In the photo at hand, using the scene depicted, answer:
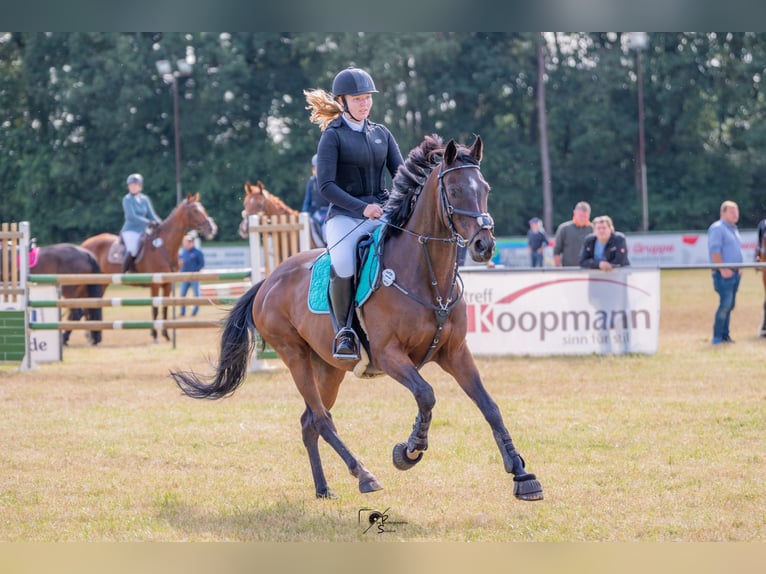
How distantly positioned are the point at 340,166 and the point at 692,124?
41.4 meters

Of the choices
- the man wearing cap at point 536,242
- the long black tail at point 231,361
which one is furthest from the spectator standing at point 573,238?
the man wearing cap at point 536,242

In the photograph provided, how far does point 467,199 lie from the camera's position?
625 centimetres

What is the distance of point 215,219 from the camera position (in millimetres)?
46719

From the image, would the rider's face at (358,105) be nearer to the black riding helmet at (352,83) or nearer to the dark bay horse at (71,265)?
the black riding helmet at (352,83)

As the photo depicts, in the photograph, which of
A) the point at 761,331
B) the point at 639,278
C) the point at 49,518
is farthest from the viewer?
the point at 761,331

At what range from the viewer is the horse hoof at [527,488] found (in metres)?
6.18

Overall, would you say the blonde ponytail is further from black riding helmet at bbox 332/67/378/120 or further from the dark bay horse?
the dark bay horse

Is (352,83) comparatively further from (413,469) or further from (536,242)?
(536,242)

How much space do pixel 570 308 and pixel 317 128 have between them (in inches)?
1276

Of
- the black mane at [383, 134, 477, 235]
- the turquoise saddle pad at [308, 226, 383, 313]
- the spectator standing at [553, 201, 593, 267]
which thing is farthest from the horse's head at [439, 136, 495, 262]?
the spectator standing at [553, 201, 593, 267]

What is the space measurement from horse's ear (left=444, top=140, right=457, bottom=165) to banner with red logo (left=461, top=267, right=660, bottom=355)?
8.40 meters
